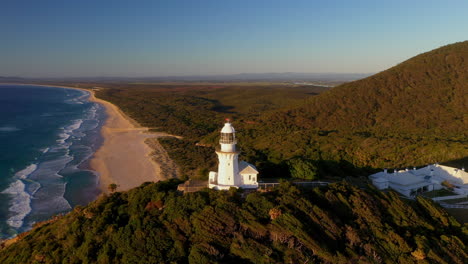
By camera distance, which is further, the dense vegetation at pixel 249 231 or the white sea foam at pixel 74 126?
the white sea foam at pixel 74 126

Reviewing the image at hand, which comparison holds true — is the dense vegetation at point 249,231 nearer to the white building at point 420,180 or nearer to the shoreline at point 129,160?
the white building at point 420,180

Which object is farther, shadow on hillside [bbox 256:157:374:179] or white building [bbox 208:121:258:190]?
shadow on hillside [bbox 256:157:374:179]

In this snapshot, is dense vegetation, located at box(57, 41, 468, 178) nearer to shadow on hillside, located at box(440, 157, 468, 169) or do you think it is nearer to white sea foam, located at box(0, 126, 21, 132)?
shadow on hillside, located at box(440, 157, 468, 169)

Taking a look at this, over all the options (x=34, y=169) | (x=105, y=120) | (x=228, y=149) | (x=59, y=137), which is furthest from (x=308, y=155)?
(x=105, y=120)

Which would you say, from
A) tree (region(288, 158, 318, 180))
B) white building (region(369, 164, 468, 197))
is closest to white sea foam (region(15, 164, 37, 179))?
tree (region(288, 158, 318, 180))

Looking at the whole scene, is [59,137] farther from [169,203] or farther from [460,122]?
[460,122]

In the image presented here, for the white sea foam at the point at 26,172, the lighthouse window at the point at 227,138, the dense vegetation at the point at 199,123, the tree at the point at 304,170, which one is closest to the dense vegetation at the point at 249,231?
the lighthouse window at the point at 227,138

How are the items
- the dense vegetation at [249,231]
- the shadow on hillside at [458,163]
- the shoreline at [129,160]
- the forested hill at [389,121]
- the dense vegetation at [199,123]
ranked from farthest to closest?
the dense vegetation at [199,123] < the shoreline at [129,160] < the forested hill at [389,121] < the shadow on hillside at [458,163] < the dense vegetation at [249,231]

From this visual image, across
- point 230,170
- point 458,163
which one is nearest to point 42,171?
point 230,170
